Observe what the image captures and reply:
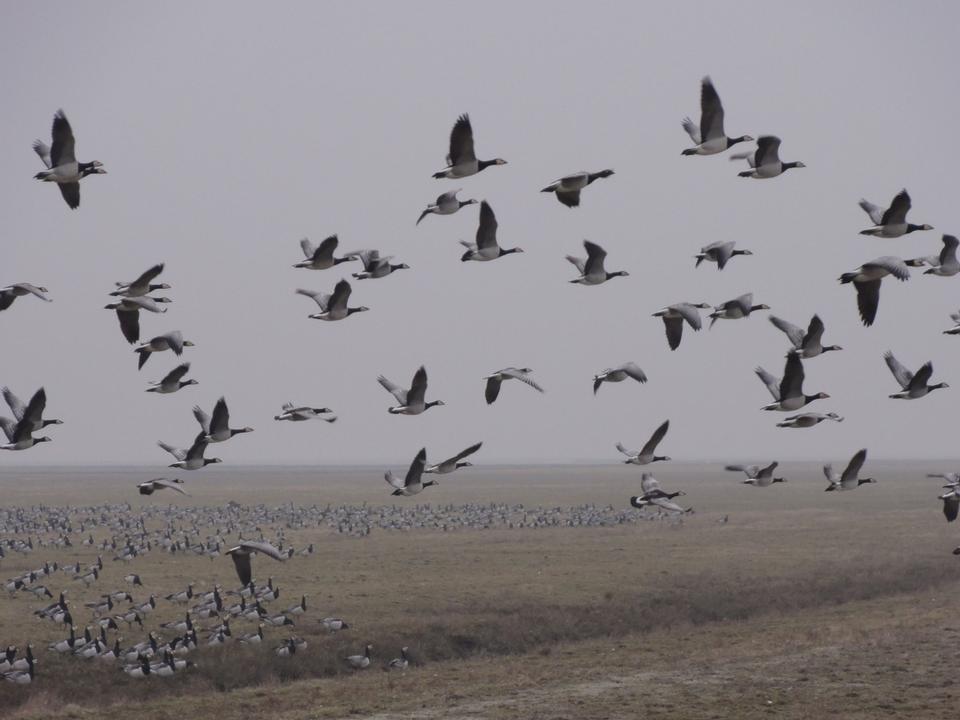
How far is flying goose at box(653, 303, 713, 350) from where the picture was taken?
21750 mm

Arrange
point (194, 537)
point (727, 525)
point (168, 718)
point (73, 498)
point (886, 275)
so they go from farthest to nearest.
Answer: point (73, 498)
point (727, 525)
point (194, 537)
point (168, 718)
point (886, 275)

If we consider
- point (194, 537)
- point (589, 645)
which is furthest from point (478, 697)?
point (194, 537)

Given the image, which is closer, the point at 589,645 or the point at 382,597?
the point at 589,645

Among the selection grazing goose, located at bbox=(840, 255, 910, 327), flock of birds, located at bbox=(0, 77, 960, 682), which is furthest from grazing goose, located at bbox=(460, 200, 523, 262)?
grazing goose, located at bbox=(840, 255, 910, 327)

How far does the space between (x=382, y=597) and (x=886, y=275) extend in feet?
98.9

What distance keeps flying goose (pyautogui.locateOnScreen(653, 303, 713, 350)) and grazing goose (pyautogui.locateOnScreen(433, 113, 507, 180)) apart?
447 cm

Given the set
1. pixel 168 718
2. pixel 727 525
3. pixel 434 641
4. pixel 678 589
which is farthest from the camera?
pixel 727 525

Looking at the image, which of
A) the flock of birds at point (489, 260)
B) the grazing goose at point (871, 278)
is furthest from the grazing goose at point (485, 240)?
the grazing goose at point (871, 278)

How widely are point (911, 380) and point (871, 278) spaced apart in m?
2.84

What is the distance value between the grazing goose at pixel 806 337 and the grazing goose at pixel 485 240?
5.24m

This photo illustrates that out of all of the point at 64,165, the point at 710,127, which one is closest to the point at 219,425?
the point at 64,165

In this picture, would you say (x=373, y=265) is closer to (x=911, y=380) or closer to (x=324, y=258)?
(x=324, y=258)

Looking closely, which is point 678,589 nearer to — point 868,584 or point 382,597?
point 868,584

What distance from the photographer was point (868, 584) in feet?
170
